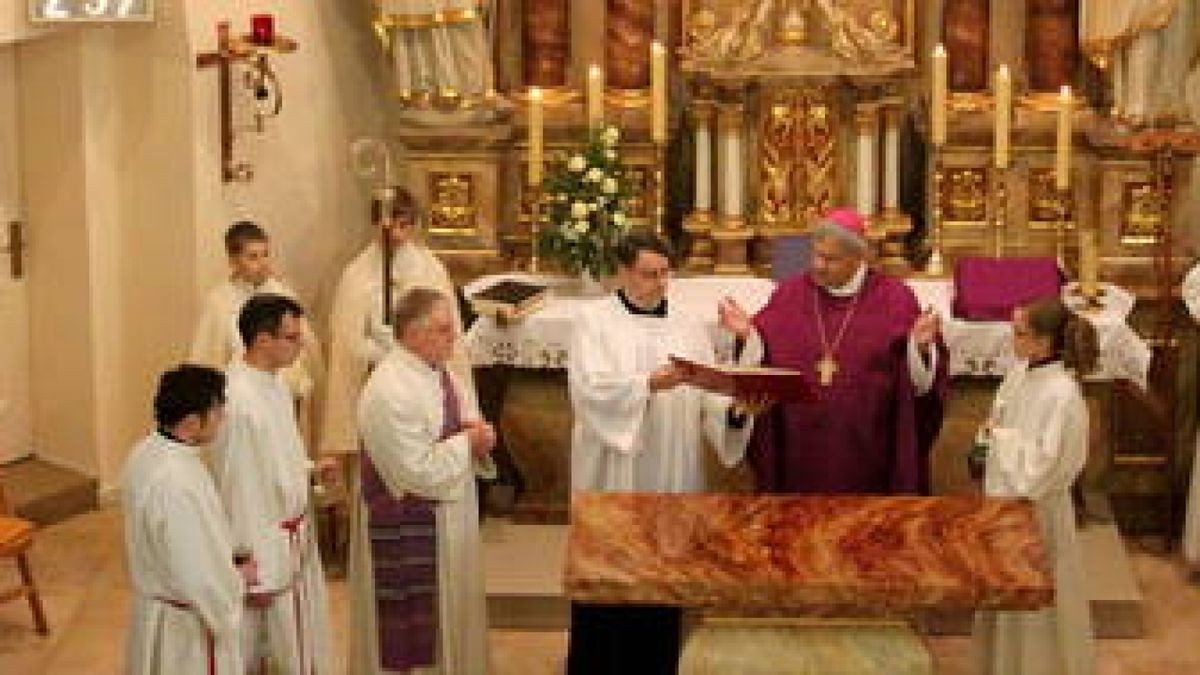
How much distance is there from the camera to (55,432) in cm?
1316

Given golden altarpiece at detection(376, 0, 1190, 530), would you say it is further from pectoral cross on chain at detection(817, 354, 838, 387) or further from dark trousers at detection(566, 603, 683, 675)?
dark trousers at detection(566, 603, 683, 675)

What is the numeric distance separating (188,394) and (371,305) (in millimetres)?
3332

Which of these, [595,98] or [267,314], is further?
[595,98]

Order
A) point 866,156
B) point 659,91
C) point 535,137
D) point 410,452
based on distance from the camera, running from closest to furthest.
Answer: point 410,452
point 535,137
point 659,91
point 866,156

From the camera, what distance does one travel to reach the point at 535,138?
487 inches

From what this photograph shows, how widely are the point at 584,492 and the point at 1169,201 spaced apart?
4263 millimetres

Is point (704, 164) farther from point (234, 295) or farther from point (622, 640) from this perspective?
point (622, 640)

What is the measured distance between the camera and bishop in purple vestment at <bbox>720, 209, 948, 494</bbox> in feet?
33.7

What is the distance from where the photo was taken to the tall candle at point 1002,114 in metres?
12.3

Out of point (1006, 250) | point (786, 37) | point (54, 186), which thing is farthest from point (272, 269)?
point (1006, 250)

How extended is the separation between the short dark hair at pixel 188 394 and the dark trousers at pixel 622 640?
2078mm

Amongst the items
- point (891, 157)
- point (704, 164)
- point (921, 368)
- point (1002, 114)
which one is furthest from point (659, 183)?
point (921, 368)

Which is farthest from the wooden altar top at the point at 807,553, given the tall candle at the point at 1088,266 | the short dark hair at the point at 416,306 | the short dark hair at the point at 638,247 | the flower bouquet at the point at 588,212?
the flower bouquet at the point at 588,212

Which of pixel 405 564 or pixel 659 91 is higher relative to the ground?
pixel 659 91
